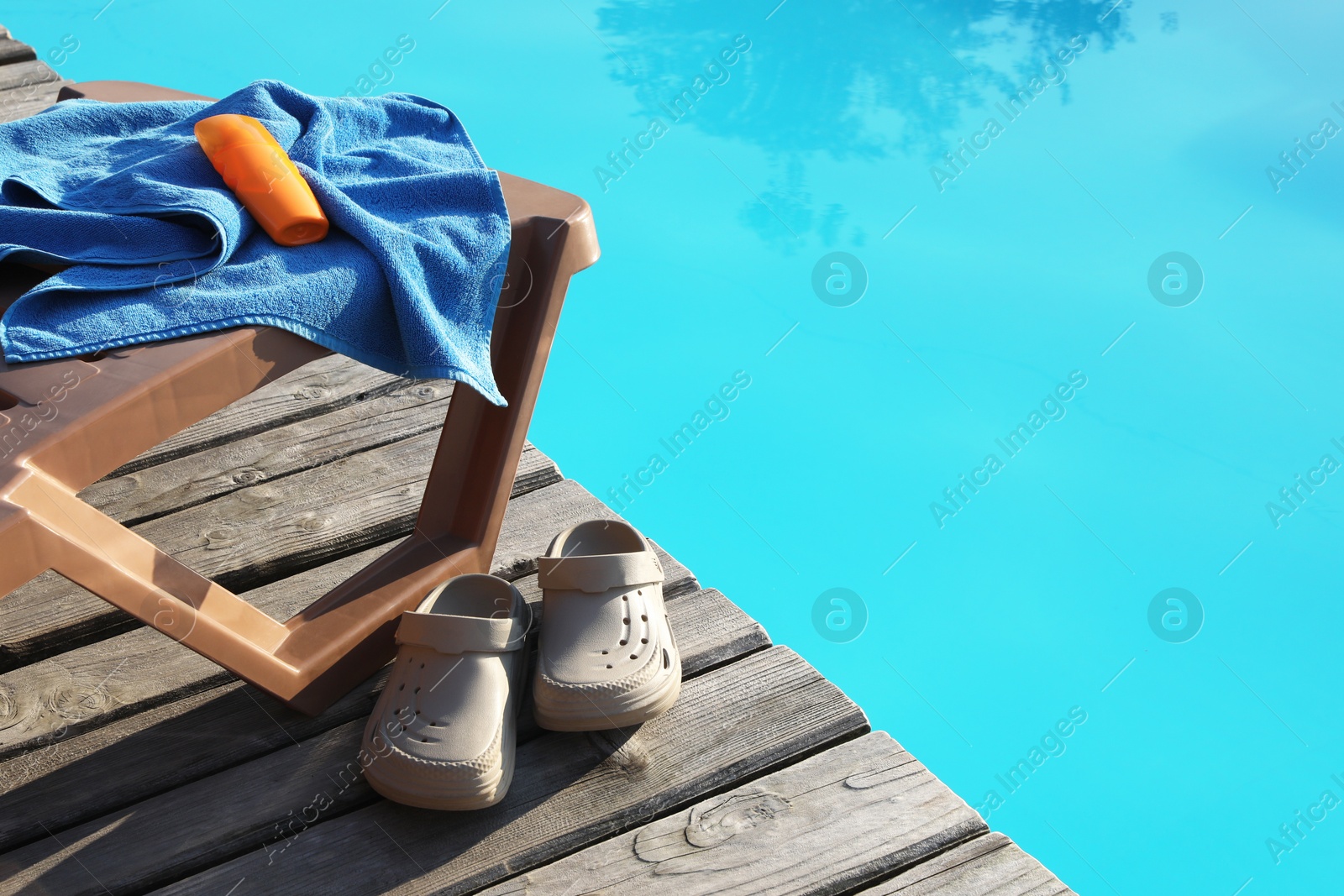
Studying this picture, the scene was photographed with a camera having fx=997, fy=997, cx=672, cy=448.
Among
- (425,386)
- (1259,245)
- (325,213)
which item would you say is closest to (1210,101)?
(1259,245)

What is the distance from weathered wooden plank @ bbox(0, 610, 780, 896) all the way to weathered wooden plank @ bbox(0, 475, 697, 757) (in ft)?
0.47

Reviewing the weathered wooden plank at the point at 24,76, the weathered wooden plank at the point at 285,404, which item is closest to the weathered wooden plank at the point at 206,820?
the weathered wooden plank at the point at 285,404

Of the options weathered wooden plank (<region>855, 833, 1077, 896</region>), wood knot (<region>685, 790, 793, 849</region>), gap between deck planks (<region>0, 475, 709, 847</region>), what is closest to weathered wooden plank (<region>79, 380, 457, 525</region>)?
gap between deck planks (<region>0, 475, 709, 847</region>)

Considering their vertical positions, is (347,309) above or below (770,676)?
above

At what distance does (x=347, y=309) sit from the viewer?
3.19 feet

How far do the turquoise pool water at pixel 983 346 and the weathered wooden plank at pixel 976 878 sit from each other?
1.03 metres

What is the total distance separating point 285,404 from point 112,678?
1.92ft

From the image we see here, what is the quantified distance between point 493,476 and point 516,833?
0.44 metres

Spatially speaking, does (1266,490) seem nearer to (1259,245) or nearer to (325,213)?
(1259,245)

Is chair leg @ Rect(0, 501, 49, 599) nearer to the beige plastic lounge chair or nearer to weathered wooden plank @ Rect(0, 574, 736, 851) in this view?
the beige plastic lounge chair

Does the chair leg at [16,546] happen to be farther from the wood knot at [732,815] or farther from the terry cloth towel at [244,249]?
the wood knot at [732,815]

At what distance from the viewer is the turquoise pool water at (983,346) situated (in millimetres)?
2301

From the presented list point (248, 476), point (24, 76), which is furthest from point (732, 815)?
point (24, 76)

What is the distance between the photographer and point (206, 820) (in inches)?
40.7
